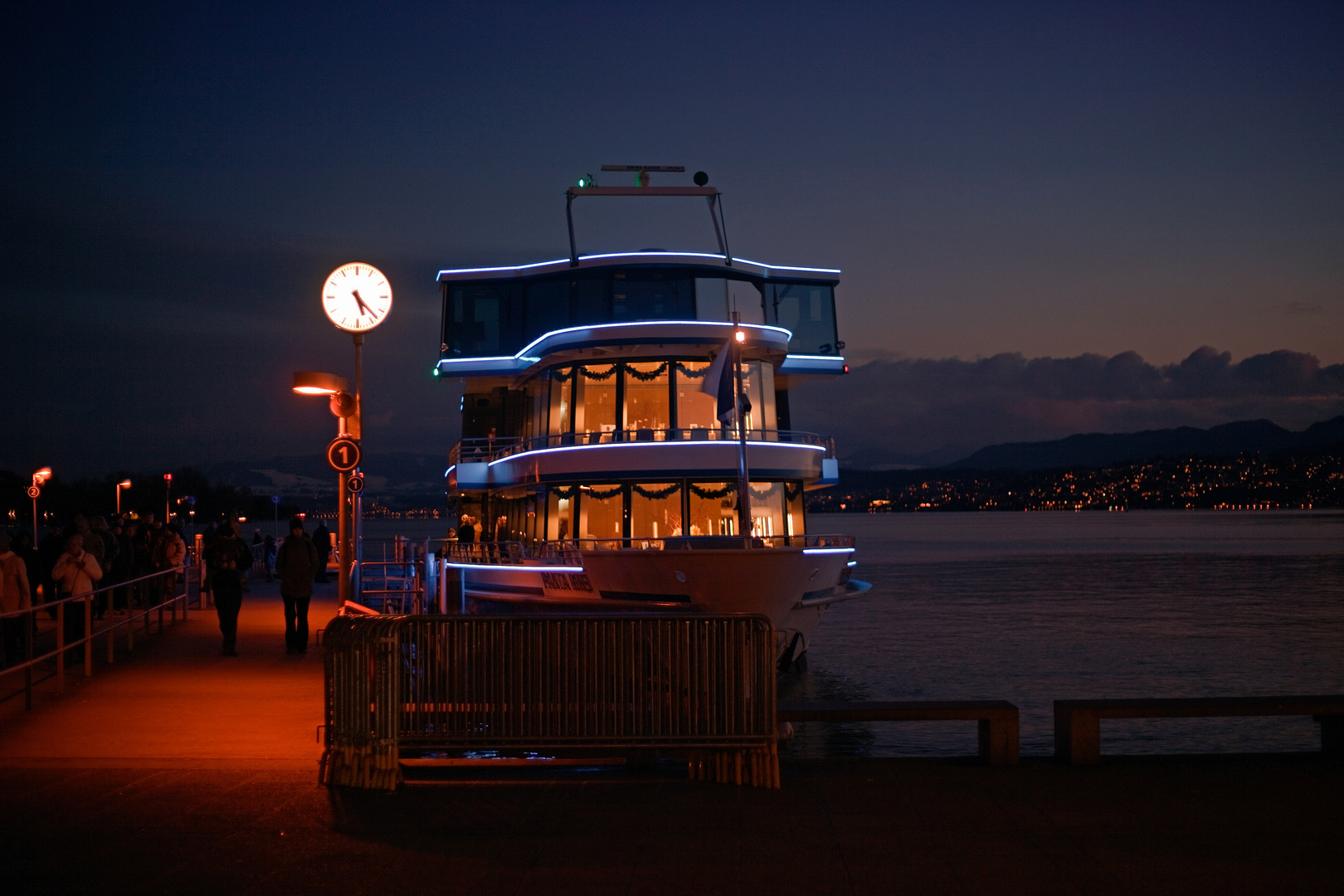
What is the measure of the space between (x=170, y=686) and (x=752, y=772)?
23.4ft

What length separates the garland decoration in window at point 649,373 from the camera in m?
21.4

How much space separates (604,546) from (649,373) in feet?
11.1

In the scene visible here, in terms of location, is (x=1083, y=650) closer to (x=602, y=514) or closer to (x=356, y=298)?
(x=602, y=514)

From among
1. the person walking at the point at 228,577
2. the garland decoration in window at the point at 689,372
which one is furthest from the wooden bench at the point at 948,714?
the garland decoration in window at the point at 689,372

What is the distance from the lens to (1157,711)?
7719 mm

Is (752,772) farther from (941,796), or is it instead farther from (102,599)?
(102,599)

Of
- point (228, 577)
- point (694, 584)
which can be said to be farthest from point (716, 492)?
point (228, 577)

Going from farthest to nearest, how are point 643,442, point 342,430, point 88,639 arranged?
point 643,442, point 342,430, point 88,639

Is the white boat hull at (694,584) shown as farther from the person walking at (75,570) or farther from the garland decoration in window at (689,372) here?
the person walking at (75,570)

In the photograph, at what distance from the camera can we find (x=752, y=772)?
7.12 m

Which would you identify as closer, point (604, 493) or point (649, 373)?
point (604, 493)

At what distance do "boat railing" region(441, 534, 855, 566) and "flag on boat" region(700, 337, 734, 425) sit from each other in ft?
6.59

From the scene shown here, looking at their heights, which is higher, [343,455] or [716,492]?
[343,455]

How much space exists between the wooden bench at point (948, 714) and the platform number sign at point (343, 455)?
240 inches
